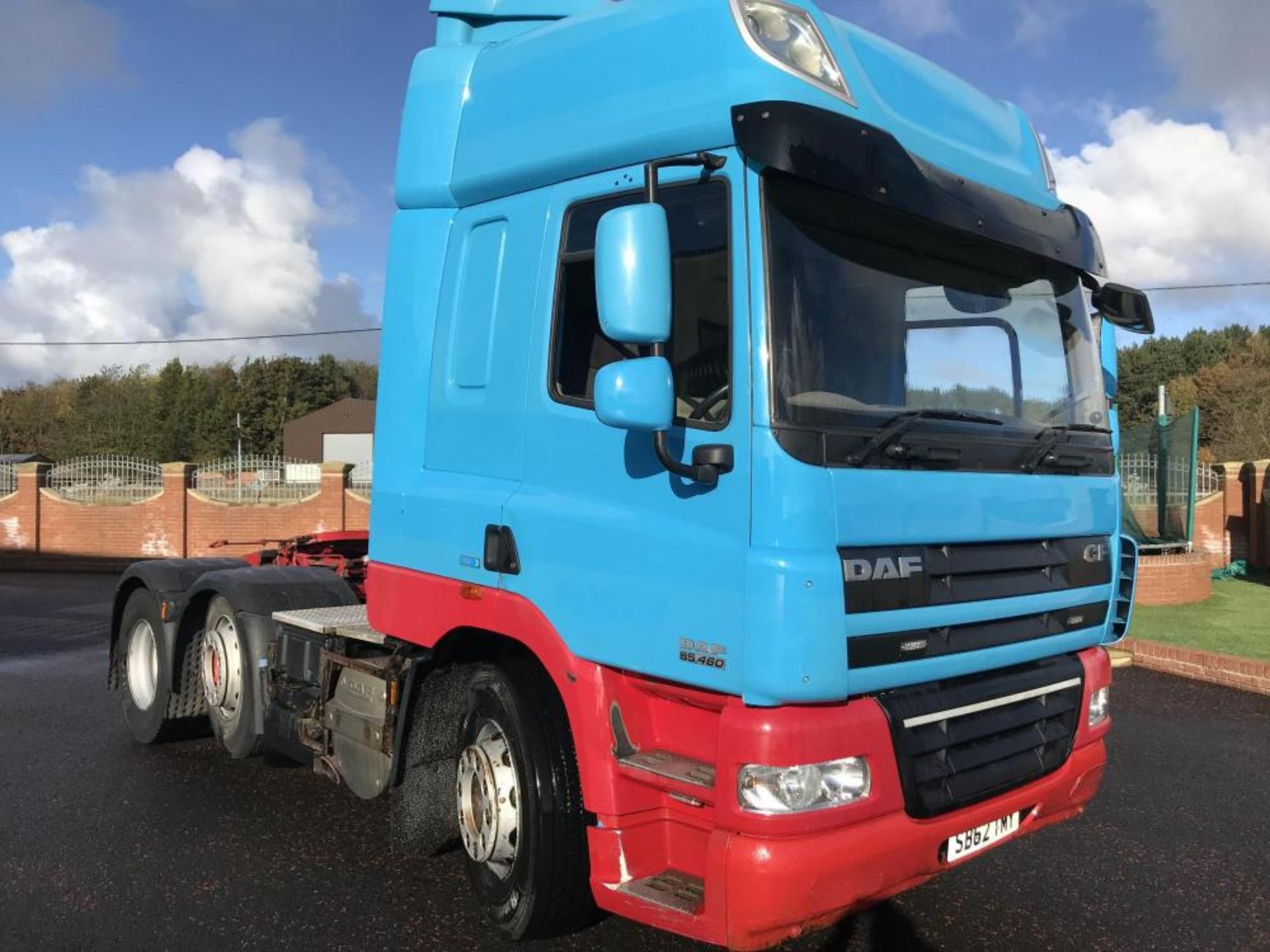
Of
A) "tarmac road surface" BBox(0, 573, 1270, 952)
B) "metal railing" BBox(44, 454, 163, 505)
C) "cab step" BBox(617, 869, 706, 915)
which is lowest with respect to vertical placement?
"tarmac road surface" BBox(0, 573, 1270, 952)

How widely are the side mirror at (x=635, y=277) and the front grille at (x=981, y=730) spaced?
134 centimetres

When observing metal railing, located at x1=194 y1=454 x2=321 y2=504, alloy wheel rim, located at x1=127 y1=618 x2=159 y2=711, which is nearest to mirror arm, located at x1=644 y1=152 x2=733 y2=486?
alloy wheel rim, located at x1=127 y1=618 x2=159 y2=711

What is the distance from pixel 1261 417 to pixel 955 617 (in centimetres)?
3734

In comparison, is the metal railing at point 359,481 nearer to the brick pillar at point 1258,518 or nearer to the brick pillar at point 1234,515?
the brick pillar at point 1234,515

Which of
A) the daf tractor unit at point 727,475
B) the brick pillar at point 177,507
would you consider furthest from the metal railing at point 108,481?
the daf tractor unit at point 727,475

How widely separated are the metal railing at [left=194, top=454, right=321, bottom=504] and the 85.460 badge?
59.2 ft

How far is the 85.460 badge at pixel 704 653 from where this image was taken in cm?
297

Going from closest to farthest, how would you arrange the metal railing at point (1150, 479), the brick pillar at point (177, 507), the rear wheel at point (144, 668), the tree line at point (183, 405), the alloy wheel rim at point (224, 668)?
the alloy wheel rim at point (224, 668)
the rear wheel at point (144, 668)
the metal railing at point (1150, 479)
the brick pillar at point (177, 507)
the tree line at point (183, 405)

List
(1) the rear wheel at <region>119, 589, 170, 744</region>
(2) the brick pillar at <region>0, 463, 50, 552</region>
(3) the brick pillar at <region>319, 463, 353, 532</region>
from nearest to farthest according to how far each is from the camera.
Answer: (1) the rear wheel at <region>119, 589, 170, 744</region>
(3) the brick pillar at <region>319, 463, 353, 532</region>
(2) the brick pillar at <region>0, 463, 50, 552</region>

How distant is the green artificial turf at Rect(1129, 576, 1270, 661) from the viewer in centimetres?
1002

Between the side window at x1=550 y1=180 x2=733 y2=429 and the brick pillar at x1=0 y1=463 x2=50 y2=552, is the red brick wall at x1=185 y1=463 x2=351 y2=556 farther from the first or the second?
the side window at x1=550 y1=180 x2=733 y2=429

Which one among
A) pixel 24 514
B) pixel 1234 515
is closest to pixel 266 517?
pixel 24 514

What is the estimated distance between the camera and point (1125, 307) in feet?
14.5

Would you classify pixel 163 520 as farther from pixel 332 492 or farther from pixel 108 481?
pixel 332 492
